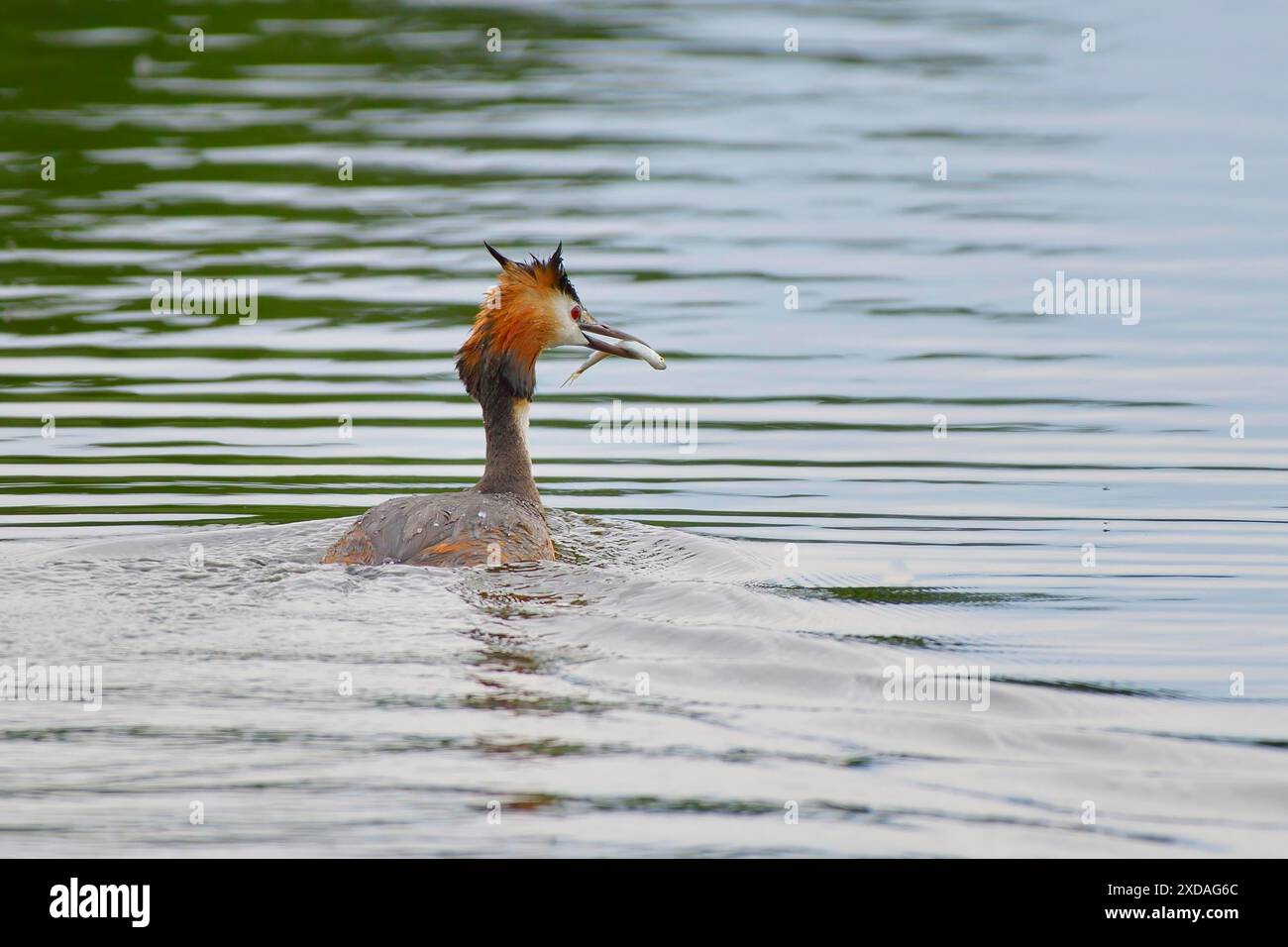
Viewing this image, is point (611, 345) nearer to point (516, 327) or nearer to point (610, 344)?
point (610, 344)

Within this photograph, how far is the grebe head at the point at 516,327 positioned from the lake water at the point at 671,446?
1.01 metres

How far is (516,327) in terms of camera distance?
12344mm

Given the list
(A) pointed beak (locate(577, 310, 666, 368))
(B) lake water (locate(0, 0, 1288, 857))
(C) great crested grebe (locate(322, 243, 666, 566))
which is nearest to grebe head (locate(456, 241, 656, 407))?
(C) great crested grebe (locate(322, 243, 666, 566))

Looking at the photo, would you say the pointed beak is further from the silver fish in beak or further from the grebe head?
the grebe head

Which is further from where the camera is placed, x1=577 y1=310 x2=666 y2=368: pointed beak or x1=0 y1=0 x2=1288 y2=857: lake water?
x1=577 y1=310 x2=666 y2=368: pointed beak

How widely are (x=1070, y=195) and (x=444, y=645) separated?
46.3 ft

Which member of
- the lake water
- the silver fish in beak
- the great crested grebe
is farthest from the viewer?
the silver fish in beak

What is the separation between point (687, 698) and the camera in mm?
8875

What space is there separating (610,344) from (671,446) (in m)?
2.28

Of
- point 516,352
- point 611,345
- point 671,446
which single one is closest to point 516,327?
point 516,352

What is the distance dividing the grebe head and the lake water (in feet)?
3.30

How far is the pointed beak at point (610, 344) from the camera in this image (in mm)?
12602

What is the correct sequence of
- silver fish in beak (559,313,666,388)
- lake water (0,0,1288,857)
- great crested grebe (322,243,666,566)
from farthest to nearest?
1. silver fish in beak (559,313,666,388)
2. great crested grebe (322,243,666,566)
3. lake water (0,0,1288,857)

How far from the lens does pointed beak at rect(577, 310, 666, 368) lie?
12602 mm
